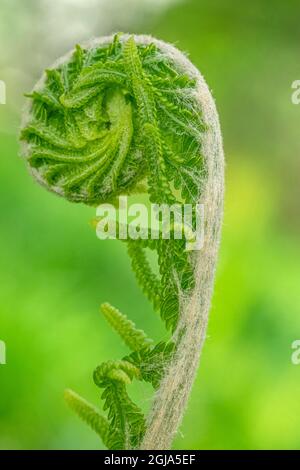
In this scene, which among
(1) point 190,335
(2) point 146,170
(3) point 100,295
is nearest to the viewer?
(1) point 190,335

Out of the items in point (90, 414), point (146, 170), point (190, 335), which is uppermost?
point (146, 170)

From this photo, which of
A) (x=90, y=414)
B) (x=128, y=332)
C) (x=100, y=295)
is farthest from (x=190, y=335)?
(x=100, y=295)

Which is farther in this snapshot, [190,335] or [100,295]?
[100,295]

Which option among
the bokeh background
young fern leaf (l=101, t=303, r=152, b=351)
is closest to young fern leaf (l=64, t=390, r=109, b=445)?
young fern leaf (l=101, t=303, r=152, b=351)

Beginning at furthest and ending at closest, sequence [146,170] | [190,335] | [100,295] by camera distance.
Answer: [100,295] → [146,170] → [190,335]

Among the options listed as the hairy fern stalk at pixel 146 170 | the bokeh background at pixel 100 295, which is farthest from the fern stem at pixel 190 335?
the bokeh background at pixel 100 295

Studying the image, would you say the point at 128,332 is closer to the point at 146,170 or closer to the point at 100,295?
the point at 146,170

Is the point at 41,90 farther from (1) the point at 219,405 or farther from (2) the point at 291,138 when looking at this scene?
(2) the point at 291,138

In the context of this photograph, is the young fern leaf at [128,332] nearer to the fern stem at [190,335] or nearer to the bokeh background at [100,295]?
the fern stem at [190,335]
